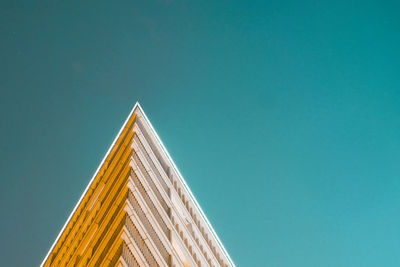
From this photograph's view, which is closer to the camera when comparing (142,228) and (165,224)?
(142,228)

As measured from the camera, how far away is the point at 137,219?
21844 mm

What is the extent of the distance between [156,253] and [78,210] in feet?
57.1

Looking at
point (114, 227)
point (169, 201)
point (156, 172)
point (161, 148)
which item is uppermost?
point (161, 148)

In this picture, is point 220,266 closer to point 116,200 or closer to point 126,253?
point 116,200

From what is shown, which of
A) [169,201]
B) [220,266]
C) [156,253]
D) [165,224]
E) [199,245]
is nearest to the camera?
[156,253]

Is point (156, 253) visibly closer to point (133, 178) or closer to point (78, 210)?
point (133, 178)

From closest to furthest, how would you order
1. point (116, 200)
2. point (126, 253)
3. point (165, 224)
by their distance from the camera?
1. point (126, 253)
2. point (116, 200)
3. point (165, 224)

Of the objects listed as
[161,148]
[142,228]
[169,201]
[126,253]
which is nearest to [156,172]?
[169,201]

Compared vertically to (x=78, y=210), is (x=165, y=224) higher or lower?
lower

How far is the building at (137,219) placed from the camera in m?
21.4

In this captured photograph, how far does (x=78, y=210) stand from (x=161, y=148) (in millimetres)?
9411

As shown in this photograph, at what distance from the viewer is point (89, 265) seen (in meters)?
22.7

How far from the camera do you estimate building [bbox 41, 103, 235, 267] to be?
70.3 ft

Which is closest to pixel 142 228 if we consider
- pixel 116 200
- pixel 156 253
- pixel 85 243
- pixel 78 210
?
pixel 156 253
